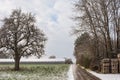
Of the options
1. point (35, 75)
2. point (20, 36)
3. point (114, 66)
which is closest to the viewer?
point (35, 75)

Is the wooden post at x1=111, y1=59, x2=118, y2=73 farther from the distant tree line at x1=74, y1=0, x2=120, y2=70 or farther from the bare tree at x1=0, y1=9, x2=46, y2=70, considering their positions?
the bare tree at x1=0, y1=9, x2=46, y2=70

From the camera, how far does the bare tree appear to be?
2077 inches

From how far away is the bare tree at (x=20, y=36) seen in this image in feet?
173

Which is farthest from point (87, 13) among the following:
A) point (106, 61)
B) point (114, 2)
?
point (106, 61)

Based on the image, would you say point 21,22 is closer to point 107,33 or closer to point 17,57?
point 17,57

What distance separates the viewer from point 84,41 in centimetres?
5016

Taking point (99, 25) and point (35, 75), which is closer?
point (35, 75)

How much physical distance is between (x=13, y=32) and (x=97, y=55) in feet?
46.5

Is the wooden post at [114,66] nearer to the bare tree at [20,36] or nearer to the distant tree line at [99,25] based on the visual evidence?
the distant tree line at [99,25]

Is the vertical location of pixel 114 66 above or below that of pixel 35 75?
above

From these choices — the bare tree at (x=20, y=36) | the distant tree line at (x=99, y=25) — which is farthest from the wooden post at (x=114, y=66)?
the bare tree at (x=20, y=36)

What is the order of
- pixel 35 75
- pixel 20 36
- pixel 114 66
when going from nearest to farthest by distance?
pixel 35 75 → pixel 114 66 → pixel 20 36

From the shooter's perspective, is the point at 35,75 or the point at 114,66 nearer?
the point at 35,75

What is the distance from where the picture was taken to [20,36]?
177 ft
